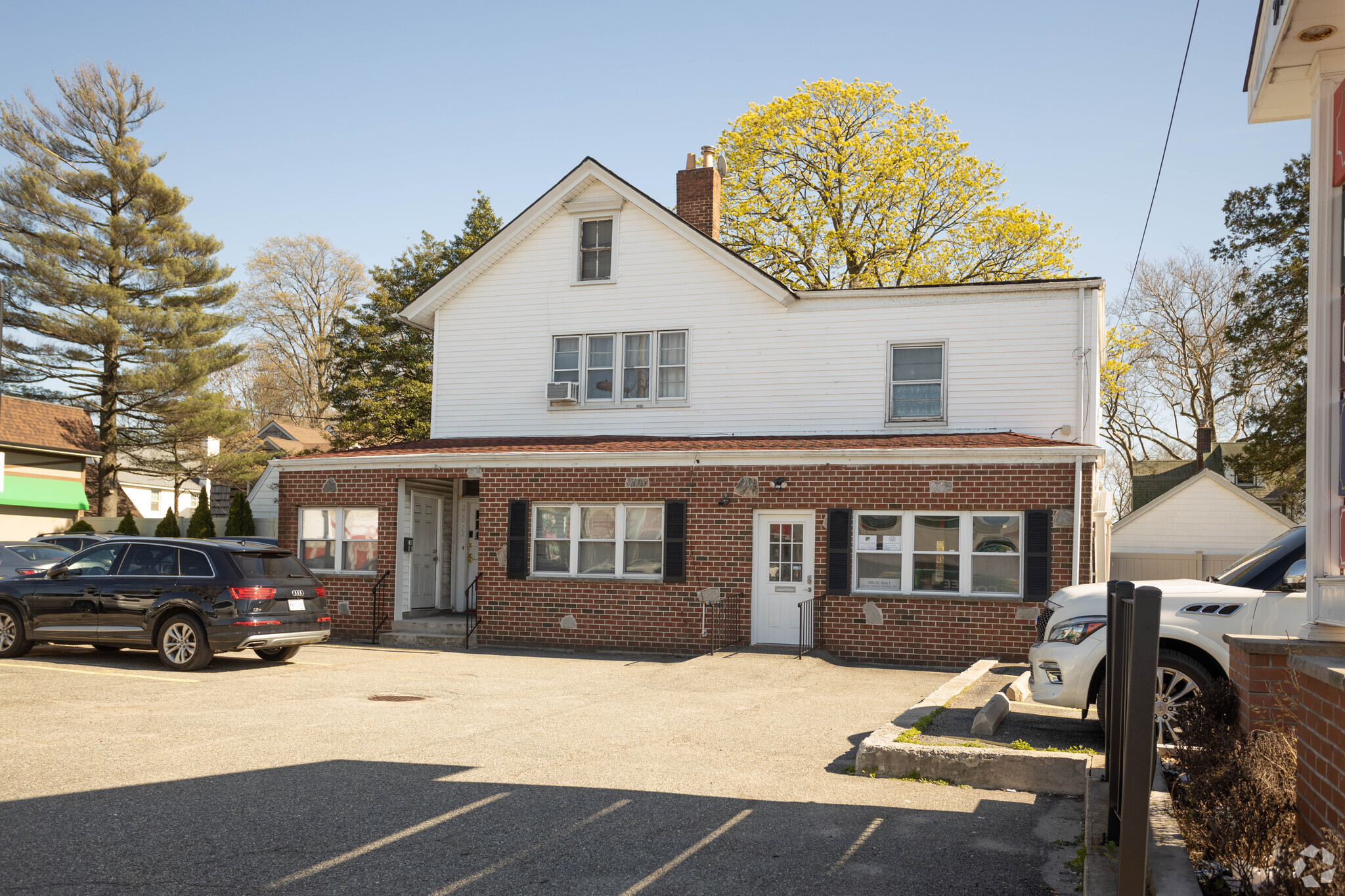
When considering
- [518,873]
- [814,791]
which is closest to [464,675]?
[814,791]

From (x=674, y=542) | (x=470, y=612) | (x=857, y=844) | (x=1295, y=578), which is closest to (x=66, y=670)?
(x=470, y=612)

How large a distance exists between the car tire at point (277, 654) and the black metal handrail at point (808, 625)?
7.45 meters

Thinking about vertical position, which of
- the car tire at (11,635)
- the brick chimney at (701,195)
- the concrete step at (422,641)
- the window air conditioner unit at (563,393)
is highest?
the brick chimney at (701,195)

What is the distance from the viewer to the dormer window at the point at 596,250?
68.1 ft

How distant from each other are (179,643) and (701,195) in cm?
1335

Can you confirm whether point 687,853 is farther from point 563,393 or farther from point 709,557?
point 563,393

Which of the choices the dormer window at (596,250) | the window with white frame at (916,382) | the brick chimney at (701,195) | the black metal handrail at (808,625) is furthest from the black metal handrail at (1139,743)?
the brick chimney at (701,195)

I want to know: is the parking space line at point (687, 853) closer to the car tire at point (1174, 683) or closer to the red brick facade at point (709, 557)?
the car tire at point (1174, 683)

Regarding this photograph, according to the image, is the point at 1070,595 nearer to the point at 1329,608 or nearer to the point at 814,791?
the point at 814,791

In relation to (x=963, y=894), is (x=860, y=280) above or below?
above

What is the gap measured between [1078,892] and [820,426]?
14.3 m

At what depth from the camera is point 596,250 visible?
20.8m

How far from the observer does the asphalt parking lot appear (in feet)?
17.3

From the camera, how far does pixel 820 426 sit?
19.1 metres
